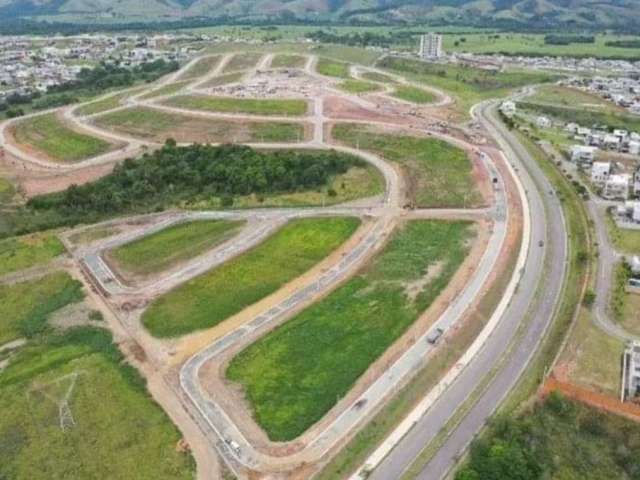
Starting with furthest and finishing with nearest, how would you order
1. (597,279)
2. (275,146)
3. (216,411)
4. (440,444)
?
(275,146) < (597,279) < (216,411) < (440,444)

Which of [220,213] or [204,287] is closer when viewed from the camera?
[204,287]

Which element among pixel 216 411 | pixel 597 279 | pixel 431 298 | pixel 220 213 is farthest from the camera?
pixel 220 213

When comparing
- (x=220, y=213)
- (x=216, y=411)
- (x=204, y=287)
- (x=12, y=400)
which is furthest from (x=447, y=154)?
(x=12, y=400)

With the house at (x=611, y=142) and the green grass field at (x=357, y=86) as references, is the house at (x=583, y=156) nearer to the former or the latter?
the house at (x=611, y=142)

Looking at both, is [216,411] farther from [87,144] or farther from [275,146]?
[87,144]

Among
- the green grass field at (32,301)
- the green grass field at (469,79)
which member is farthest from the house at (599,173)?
the green grass field at (32,301)

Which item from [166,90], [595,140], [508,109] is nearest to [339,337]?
[595,140]

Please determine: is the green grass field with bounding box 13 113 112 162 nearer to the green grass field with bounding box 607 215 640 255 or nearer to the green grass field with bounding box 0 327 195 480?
the green grass field with bounding box 0 327 195 480
